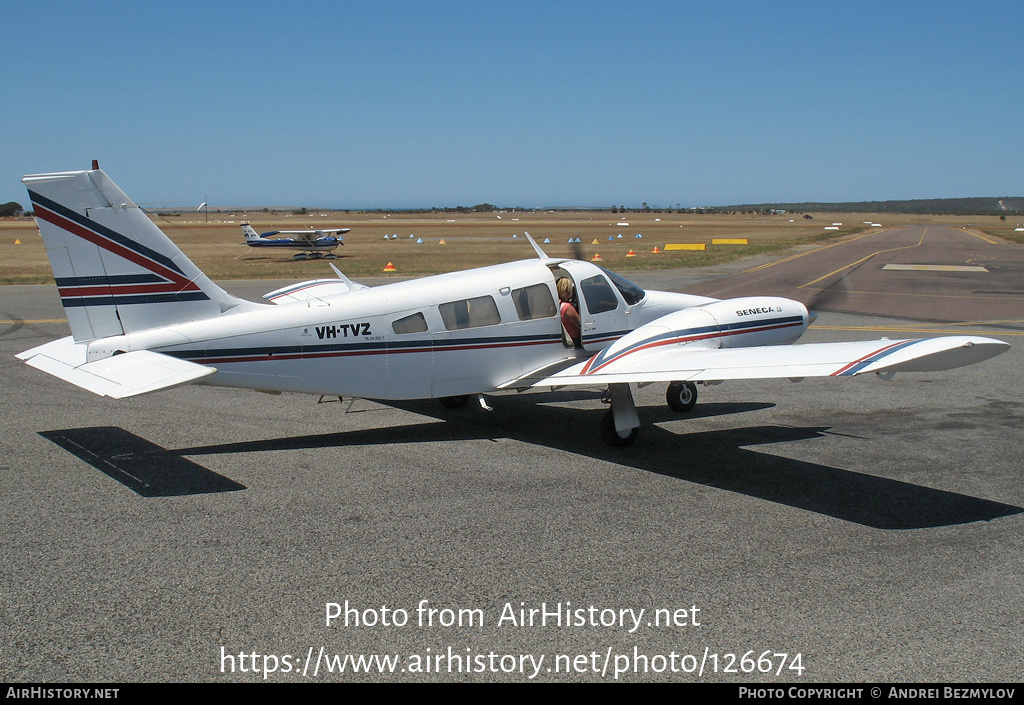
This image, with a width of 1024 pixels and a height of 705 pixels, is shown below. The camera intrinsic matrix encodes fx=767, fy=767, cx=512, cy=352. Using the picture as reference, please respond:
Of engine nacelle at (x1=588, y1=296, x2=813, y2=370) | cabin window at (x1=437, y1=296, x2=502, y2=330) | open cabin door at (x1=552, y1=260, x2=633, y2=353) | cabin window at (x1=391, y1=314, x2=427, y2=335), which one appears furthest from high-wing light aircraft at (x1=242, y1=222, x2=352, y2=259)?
engine nacelle at (x1=588, y1=296, x2=813, y2=370)

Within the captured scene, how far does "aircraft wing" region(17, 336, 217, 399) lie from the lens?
855 centimetres

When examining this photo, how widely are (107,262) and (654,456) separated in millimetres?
7566

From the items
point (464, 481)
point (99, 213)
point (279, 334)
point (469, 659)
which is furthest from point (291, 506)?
point (99, 213)

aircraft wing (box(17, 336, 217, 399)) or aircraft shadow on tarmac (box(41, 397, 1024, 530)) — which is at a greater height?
aircraft wing (box(17, 336, 217, 399))

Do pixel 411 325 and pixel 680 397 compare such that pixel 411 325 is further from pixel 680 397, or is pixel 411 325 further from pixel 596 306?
pixel 680 397

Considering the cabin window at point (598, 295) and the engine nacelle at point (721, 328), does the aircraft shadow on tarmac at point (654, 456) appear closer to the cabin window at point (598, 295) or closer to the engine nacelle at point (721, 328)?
the engine nacelle at point (721, 328)

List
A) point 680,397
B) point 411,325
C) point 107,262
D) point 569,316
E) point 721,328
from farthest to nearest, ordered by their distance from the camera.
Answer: point 680,397
point 569,316
point 721,328
point 411,325
point 107,262

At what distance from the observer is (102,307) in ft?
32.4

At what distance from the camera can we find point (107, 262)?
9.94 meters

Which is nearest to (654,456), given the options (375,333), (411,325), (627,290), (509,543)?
(627,290)

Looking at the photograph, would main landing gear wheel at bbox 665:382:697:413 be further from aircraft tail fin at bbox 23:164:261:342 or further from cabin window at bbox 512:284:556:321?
aircraft tail fin at bbox 23:164:261:342

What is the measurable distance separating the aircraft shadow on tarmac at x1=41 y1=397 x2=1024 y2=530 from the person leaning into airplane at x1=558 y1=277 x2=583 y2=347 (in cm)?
136

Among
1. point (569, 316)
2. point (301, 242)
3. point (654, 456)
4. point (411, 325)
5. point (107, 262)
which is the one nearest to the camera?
point (107, 262)

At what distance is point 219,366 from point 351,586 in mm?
4477
